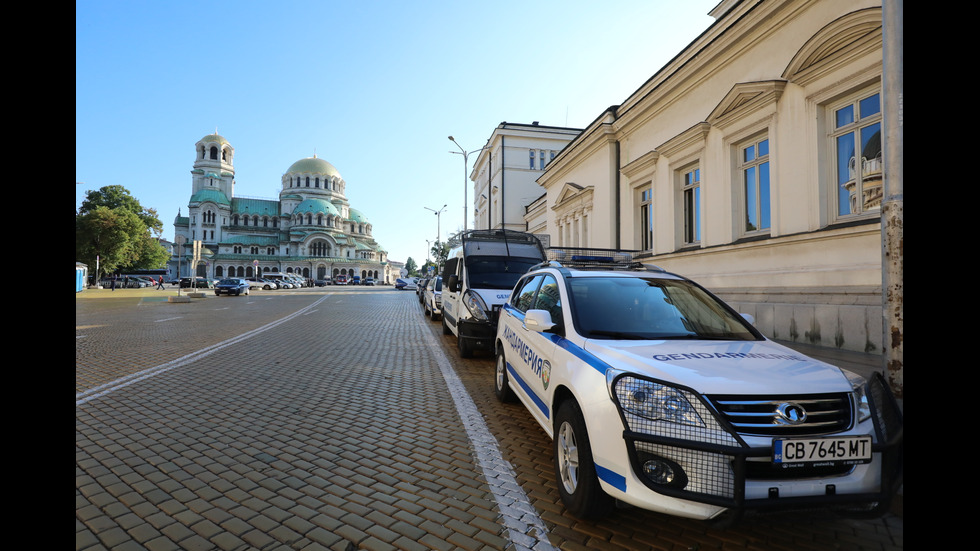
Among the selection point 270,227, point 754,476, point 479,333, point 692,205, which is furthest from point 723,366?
point 270,227

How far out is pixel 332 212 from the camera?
111062mm

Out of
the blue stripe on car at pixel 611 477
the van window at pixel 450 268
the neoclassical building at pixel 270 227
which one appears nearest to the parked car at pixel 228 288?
the van window at pixel 450 268

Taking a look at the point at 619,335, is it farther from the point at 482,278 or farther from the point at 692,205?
the point at 692,205

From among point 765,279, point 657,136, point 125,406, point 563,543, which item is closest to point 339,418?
point 125,406

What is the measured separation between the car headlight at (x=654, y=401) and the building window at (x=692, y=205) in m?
11.6

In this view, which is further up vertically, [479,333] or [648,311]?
[648,311]

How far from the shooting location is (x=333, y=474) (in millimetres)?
3412

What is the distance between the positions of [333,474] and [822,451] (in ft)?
9.78

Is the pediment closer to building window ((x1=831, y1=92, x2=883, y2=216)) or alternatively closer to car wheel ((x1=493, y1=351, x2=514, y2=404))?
building window ((x1=831, y1=92, x2=883, y2=216))

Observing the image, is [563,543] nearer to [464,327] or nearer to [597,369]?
[597,369]

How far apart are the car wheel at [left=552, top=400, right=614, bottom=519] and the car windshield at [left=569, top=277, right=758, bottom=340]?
0.61 m

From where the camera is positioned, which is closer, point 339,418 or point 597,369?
point 597,369
